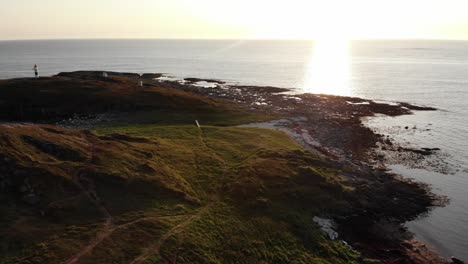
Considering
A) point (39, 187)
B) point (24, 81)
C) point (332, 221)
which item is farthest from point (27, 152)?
point (24, 81)

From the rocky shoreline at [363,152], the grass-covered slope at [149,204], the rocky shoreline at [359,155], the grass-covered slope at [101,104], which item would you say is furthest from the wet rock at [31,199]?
the grass-covered slope at [101,104]

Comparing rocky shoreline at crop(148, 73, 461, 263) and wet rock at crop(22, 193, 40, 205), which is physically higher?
wet rock at crop(22, 193, 40, 205)

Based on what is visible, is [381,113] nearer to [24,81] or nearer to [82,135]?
[82,135]

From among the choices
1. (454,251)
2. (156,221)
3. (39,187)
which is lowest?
(454,251)

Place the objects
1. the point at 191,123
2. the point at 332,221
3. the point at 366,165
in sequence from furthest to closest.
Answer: the point at 191,123
the point at 366,165
the point at 332,221

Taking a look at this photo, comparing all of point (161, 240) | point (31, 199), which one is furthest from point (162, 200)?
point (31, 199)

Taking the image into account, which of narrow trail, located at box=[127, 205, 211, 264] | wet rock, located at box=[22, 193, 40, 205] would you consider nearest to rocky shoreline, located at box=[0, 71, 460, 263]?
narrow trail, located at box=[127, 205, 211, 264]

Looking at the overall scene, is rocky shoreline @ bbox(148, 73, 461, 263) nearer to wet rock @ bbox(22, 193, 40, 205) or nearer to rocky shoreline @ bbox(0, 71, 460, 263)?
rocky shoreline @ bbox(0, 71, 460, 263)

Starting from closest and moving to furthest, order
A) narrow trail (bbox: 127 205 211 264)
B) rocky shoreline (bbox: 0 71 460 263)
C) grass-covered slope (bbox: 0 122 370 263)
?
narrow trail (bbox: 127 205 211 264) → grass-covered slope (bbox: 0 122 370 263) → rocky shoreline (bbox: 0 71 460 263)
